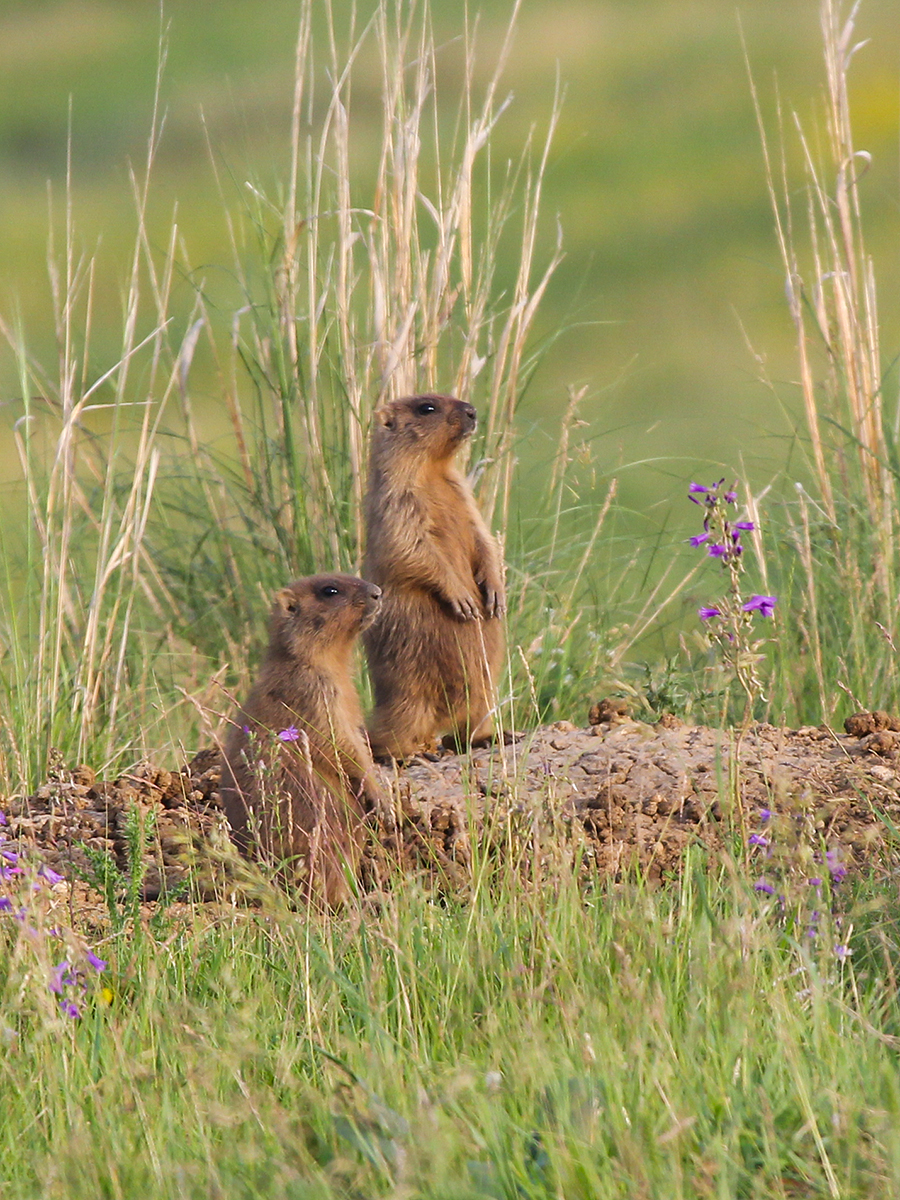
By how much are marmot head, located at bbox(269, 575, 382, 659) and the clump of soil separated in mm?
420

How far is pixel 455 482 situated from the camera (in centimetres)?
522

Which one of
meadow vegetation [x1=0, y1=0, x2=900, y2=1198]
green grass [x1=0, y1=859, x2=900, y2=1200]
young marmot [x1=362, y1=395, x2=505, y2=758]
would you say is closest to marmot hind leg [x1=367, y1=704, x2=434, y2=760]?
young marmot [x1=362, y1=395, x2=505, y2=758]

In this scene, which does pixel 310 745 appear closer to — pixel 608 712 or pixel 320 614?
pixel 320 614

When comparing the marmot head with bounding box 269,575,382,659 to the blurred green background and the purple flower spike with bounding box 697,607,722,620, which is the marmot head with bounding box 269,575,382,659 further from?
the blurred green background

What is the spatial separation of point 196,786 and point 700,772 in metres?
1.52

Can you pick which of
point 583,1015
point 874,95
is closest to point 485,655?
point 583,1015

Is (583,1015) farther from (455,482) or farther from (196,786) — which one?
(455,482)

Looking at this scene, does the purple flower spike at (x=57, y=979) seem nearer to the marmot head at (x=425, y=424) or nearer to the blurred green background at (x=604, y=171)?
the marmot head at (x=425, y=424)

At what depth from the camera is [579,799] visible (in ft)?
13.5

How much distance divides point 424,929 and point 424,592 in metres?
1.92

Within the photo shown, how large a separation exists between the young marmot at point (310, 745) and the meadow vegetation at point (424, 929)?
0.26m

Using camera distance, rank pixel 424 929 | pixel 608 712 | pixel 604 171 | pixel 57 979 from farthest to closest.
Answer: pixel 604 171
pixel 608 712
pixel 424 929
pixel 57 979

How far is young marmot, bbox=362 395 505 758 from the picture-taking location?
15.9 feet

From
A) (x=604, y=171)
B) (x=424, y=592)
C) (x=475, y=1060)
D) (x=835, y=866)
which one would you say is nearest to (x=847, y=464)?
(x=424, y=592)
